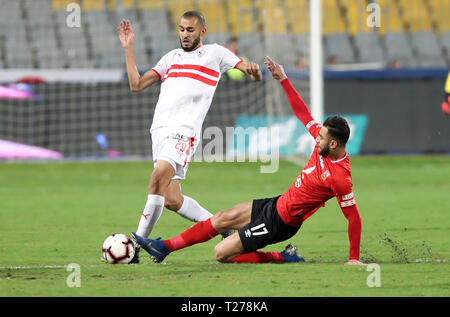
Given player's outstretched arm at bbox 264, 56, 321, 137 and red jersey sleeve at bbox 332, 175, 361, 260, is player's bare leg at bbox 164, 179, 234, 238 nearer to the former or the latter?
player's outstretched arm at bbox 264, 56, 321, 137

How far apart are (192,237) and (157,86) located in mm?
10886

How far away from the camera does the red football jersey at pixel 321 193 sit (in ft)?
19.9

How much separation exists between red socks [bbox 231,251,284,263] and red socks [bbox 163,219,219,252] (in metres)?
0.30

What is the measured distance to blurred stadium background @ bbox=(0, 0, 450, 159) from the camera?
1694cm

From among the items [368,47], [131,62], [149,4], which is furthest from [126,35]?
[368,47]

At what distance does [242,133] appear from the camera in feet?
55.9

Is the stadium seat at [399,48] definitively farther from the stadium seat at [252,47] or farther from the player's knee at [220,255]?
the player's knee at [220,255]

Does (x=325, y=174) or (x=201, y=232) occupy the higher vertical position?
(x=325, y=174)

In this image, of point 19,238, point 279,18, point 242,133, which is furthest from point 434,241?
point 279,18

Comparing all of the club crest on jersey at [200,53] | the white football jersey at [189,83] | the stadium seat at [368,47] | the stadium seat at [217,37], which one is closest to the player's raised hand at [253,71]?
the white football jersey at [189,83]

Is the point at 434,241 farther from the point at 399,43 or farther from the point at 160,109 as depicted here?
the point at 399,43

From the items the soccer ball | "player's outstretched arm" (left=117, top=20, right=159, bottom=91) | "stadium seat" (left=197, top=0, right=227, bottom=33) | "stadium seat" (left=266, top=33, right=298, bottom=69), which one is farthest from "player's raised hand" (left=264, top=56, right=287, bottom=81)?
"stadium seat" (left=197, top=0, right=227, bottom=33)

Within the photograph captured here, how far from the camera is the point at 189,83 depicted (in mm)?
Answer: 7176

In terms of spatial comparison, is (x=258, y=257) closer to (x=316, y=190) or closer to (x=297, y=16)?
(x=316, y=190)
